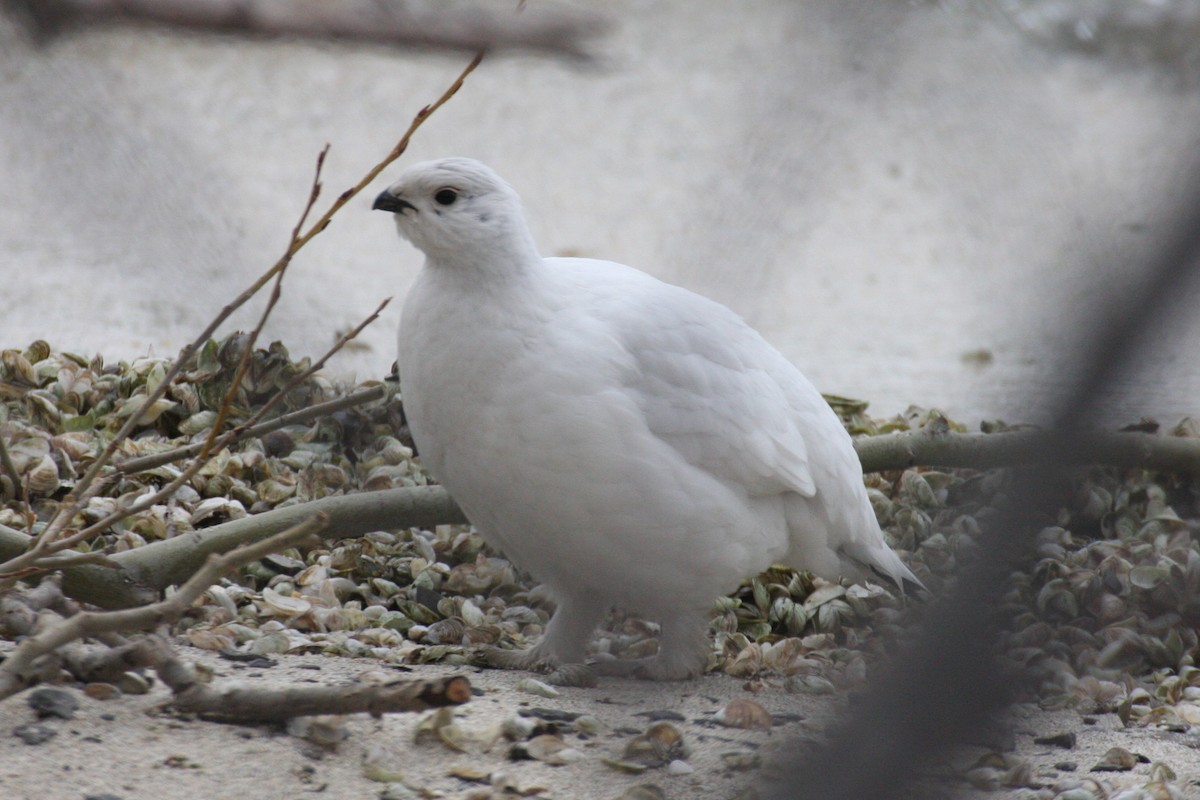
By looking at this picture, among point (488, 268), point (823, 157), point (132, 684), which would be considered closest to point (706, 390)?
point (488, 268)

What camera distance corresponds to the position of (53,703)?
214 centimetres

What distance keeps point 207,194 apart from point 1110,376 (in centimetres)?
40

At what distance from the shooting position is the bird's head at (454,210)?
2678 millimetres

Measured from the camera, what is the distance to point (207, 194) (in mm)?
596

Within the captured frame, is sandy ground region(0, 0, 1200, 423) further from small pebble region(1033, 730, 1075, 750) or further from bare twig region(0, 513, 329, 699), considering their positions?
small pebble region(1033, 730, 1075, 750)

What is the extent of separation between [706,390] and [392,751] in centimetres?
99

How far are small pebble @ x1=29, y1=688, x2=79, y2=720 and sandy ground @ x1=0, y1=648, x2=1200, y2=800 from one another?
0.6 inches

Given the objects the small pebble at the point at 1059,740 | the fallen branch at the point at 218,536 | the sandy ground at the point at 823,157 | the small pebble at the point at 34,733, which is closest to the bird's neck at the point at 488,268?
the fallen branch at the point at 218,536

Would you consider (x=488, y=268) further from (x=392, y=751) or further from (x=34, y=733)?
(x=34, y=733)

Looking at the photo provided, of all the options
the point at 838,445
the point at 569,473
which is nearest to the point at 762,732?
the point at 569,473

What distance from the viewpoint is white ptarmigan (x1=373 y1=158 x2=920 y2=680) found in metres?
2.58

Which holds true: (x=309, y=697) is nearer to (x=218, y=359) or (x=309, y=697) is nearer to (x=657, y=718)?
(x=657, y=718)

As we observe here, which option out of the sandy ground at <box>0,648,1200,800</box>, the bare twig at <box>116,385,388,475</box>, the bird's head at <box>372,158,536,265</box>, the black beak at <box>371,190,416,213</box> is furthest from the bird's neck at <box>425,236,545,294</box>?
the sandy ground at <box>0,648,1200,800</box>

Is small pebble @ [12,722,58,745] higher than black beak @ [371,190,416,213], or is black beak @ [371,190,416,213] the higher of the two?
black beak @ [371,190,416,213]
